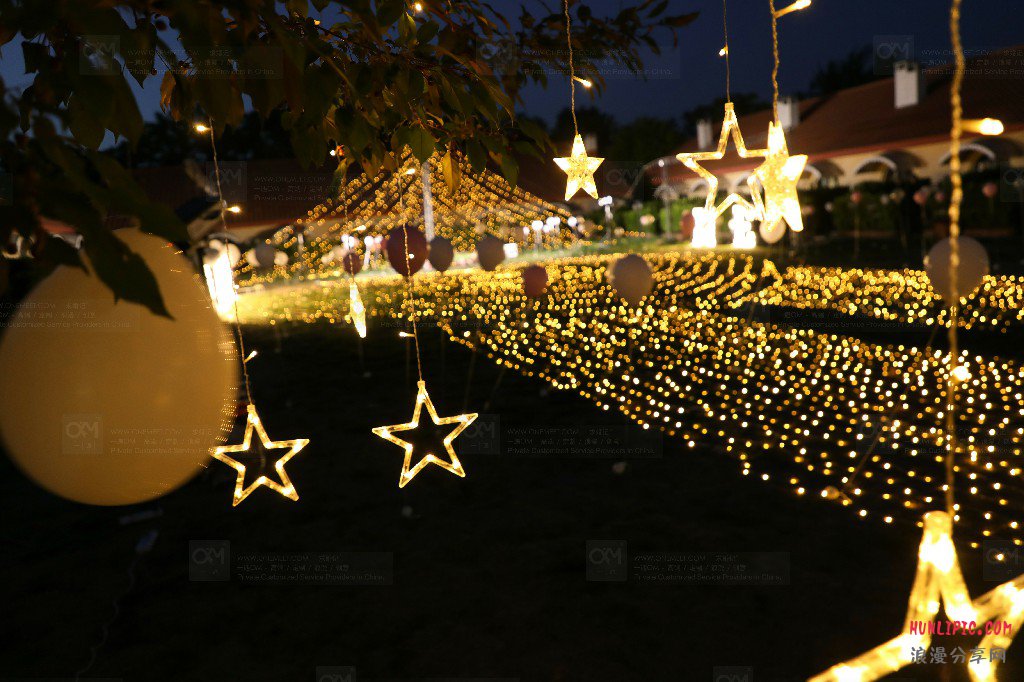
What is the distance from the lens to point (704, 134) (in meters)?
34.9

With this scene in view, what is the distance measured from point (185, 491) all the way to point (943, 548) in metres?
4.61

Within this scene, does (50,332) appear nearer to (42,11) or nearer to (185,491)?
(185,491)

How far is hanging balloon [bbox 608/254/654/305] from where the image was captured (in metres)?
6.91

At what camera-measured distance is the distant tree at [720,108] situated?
162 feet

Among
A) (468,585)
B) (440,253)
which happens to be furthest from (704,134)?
(468,585)

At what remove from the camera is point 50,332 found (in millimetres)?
3941

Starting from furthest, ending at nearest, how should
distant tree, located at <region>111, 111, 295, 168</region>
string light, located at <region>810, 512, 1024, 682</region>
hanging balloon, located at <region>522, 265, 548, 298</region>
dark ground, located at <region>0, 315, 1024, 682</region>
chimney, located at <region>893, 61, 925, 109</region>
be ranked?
distant tree, located at <region>111, 111, 295, 168</region> → chimney, located at <region>893, 61, 925, 109</region> → hanging balloon, located at <region>522, 265, 548, 298</region> → dark ground, located at <region>0, 315, 1024, 682</region> → string light, located at <region>810, 512, 1024, 682</region>

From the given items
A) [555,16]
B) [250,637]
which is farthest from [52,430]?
[555,16]

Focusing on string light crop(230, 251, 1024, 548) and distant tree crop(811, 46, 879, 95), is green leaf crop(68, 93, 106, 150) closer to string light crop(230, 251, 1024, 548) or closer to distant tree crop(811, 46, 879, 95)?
string light crop(230, 251, 1024, 548)

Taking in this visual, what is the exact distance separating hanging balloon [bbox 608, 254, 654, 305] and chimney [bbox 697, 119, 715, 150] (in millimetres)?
29997

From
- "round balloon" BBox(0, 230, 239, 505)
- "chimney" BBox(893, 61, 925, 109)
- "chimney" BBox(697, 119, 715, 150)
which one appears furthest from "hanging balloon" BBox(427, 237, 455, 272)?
"chimney" BBox(697, 119, 715, 150)

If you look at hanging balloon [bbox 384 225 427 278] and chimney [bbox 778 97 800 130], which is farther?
chimney [bbox 778 97 800 130]

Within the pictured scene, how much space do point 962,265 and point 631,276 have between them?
2.80 meters

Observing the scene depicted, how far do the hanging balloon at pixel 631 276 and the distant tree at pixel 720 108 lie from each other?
38974mm
